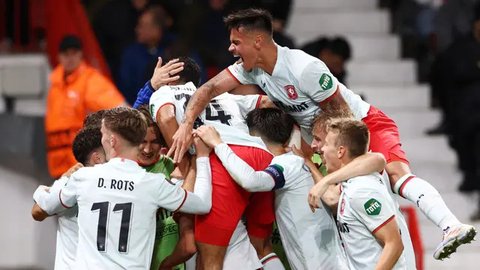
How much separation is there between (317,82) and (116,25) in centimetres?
503

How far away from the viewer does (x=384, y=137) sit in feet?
27.9

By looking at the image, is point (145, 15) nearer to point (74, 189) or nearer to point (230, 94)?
point (230, 94)

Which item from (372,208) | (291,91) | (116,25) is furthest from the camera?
(116,25)

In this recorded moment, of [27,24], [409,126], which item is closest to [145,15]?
[27,24]

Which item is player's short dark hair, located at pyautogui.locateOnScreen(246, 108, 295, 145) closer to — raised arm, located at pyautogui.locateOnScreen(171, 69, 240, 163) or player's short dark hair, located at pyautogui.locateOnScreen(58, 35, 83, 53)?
raised arm, located at pyautogui.locateOnScreen(171, 69, 240, 163)

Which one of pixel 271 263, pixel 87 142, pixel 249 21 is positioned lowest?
pixel 271 263

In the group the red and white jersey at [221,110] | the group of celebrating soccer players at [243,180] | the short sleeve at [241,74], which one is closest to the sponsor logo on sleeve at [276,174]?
the group of celebrating soccer players at [243,180]

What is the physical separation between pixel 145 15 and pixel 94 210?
5001 mm

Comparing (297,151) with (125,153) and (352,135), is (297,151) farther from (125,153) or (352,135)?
(125,153)

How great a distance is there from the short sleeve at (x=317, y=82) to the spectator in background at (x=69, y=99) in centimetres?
348

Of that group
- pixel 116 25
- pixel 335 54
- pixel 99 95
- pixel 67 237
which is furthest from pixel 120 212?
pixel 116 25

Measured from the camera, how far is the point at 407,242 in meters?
8.04

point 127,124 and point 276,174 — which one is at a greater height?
point 127,124

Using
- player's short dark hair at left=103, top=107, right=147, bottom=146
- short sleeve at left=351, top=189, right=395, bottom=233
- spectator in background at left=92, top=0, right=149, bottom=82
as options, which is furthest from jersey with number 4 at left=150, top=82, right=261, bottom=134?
spectator in background at left=92, top=0, right=149, bottom=82
